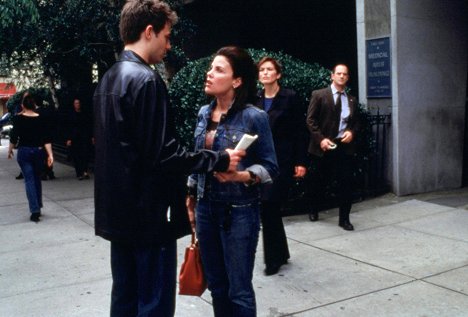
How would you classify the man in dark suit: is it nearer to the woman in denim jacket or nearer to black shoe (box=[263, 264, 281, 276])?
black shoe (box=[263, 264, 281, 276])

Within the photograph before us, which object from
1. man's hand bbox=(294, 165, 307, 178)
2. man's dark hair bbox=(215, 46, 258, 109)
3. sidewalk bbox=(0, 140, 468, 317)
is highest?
man's dark hair bbox=(215, 46, 258, 109)

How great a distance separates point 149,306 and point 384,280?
271 cm

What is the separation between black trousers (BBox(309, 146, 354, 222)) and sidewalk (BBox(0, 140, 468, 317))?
0.26m

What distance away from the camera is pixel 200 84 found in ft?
27.1

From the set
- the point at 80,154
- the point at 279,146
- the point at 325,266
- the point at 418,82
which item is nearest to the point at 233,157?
the point at 279,146

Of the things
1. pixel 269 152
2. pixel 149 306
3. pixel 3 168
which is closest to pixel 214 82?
pixel 269 152

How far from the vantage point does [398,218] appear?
737 centimetres

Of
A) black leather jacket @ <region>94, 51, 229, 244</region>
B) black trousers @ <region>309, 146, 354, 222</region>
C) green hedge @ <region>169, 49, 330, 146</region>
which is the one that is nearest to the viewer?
black leather jacket @ <region>94, 51, 229, 244</region>

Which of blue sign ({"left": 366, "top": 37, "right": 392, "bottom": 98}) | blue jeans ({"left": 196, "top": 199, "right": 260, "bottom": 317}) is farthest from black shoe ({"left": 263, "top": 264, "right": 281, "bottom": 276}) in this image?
blue sign ({"left": 366, "top": 37, "right": 392, "bottom": 98})

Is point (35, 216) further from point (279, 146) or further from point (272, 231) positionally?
point (279, 146)

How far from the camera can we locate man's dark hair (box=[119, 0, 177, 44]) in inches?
114

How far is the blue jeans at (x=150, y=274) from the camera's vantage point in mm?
2963

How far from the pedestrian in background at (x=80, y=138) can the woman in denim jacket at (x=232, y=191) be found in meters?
9.29

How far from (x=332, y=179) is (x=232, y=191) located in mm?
4572
